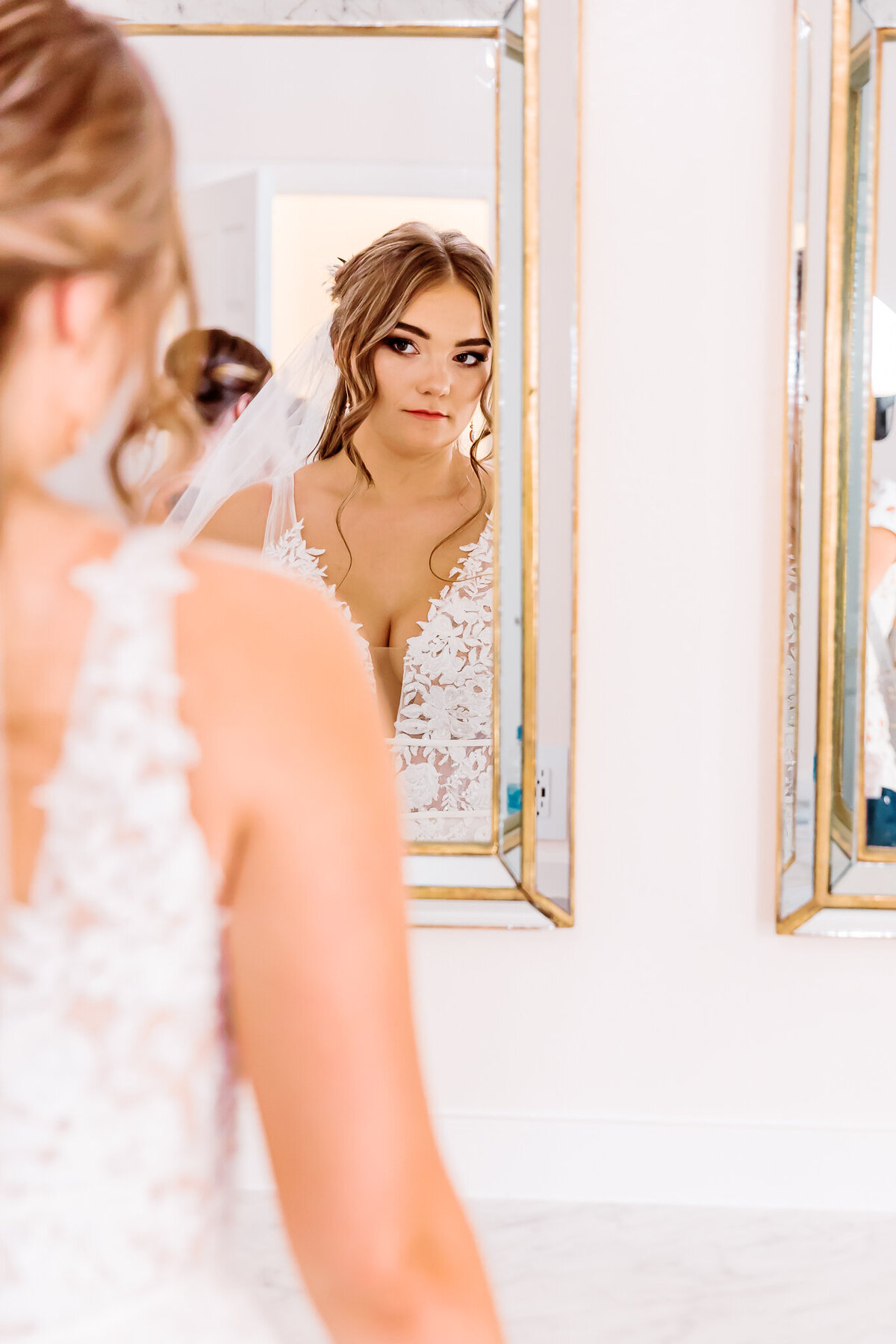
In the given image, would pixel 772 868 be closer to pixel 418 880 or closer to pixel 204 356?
pixel 418 880

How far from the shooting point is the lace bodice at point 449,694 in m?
1.62

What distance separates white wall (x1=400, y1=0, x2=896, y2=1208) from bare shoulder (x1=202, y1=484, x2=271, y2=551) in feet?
1.54

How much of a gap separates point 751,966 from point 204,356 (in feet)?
3.93

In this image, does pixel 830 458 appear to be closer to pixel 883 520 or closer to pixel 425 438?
pixel 883 520

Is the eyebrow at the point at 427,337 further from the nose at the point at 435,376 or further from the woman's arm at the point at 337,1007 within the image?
the woman's arm at the point at 337,1007

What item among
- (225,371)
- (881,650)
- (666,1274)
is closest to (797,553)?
(881,650)

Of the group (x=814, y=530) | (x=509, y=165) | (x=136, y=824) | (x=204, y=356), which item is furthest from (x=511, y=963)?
(x=136, y=824)

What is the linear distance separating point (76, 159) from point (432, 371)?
1.18 m

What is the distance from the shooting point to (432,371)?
5.32 ft

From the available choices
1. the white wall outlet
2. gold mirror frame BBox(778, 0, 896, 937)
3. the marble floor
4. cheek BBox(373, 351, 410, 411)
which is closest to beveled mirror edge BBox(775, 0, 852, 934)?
gold mirror frame BBox(778, 0, 896, 937)

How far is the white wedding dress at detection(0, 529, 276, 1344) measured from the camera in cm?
51

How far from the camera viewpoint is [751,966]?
1.68m

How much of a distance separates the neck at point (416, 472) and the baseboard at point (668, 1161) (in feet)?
3.06

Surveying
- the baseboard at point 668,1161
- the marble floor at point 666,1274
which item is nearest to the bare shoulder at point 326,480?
the baseboard at point 668,1161
